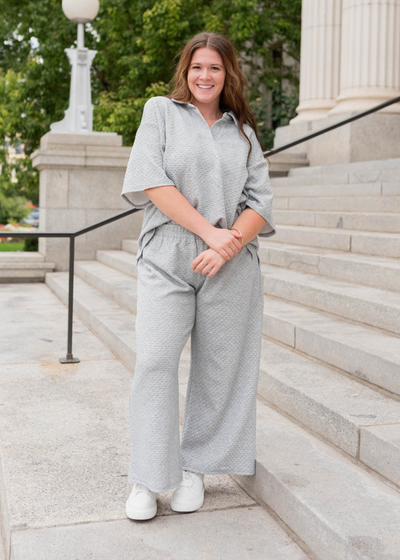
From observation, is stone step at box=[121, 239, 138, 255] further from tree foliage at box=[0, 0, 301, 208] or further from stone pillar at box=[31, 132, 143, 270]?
tree foliage at box=[0, 0, 301, 208]

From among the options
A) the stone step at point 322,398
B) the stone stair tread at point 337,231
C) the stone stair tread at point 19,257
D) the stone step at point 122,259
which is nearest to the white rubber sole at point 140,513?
the stone step at point 322,398

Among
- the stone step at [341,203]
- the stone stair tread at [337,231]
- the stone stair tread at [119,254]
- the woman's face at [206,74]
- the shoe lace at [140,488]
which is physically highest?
the woman's face at [206,74]

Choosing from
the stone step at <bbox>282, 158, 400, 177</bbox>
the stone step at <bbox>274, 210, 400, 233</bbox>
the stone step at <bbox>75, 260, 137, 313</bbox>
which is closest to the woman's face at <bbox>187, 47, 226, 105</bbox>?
the stone step at <bbox>274, 210, 400, 233</bbox>

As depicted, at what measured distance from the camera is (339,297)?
15.0 ft

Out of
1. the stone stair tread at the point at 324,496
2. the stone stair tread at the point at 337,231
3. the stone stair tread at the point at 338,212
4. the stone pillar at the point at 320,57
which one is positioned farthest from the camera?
the stone pillar at the point at 320,57

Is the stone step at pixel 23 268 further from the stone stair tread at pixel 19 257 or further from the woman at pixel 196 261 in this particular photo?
the woman at pixel 196 261

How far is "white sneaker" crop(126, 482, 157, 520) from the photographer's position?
2682mm

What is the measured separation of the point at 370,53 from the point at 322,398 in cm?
774

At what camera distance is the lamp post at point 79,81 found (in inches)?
400

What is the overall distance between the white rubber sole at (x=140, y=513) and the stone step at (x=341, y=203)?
424 centimetres

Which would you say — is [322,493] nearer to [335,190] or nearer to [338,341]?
[338,341]

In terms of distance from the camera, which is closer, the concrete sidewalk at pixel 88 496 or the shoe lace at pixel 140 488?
the concrete sidewalk at pixel 88 496

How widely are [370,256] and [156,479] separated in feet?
11.2

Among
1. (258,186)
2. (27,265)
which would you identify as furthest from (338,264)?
(27,265)
